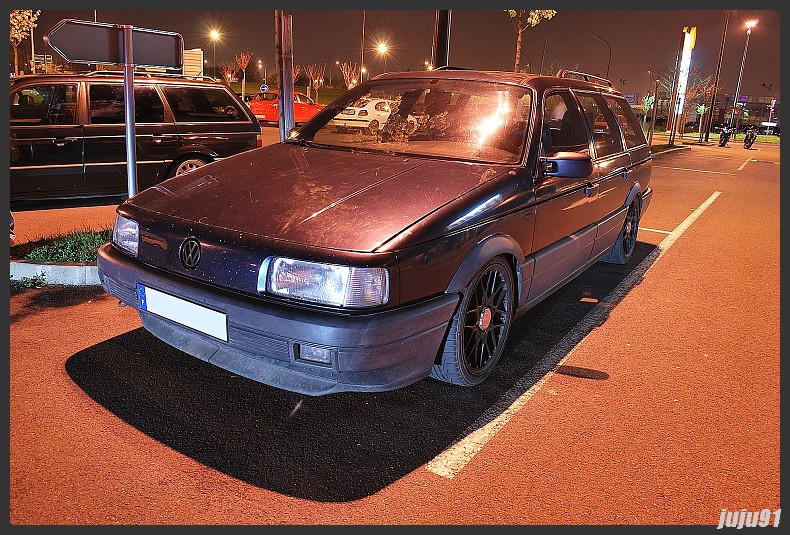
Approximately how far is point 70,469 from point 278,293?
43.3 inches

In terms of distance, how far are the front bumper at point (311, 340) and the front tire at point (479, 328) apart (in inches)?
6.9

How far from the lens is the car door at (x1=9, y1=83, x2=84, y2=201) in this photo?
723 cm

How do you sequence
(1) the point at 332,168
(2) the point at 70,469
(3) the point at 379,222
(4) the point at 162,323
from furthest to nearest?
(1) the point at 332,168 → (4) the point at 162,323 → (3) the point at 379,222 → (2) the point at 70,469

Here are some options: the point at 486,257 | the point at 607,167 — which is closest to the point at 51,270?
the point at 486,257

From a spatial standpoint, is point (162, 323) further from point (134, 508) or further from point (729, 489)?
point (729, 489)

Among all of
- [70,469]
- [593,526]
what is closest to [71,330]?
[70,469]

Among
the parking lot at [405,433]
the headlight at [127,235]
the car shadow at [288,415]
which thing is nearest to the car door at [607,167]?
the parking lot at [405,433]

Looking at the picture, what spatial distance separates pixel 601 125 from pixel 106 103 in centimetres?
565

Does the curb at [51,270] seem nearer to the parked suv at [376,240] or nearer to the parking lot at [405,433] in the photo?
the parking lot at [405,433]

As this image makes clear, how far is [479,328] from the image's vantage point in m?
3.52

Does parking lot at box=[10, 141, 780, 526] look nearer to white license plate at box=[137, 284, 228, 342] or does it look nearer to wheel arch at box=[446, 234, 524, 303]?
white license plate at box=[137, 284, 228, 342]

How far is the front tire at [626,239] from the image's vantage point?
6168mm

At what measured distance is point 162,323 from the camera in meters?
3.24

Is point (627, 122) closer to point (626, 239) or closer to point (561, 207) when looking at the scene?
point (626, 239)
